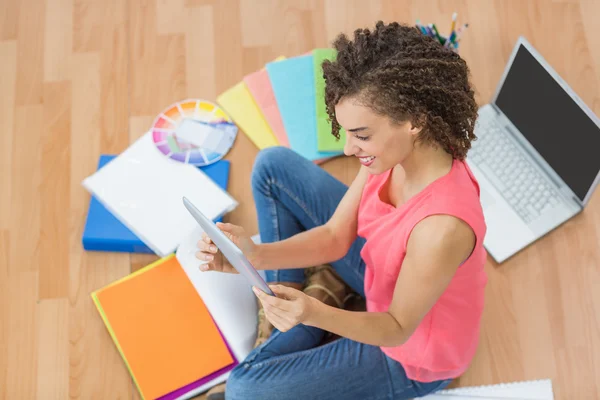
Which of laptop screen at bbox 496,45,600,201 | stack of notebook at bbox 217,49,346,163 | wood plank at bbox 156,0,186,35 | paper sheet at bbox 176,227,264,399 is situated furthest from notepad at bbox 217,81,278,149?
laptop screen at bbox 496,45,600,201

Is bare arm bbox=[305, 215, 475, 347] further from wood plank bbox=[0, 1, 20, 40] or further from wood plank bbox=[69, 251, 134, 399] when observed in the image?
wood plank bbox=[0, 1, 20, 40]

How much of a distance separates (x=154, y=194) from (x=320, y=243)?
52 cm

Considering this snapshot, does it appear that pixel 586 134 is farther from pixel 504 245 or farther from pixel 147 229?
pixel 147 229

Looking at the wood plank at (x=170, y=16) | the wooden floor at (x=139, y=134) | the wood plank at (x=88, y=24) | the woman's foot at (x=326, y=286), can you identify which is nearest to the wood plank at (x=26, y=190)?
the wooden floor at (x=139, y=134)

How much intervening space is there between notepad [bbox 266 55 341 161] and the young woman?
23 centimetres

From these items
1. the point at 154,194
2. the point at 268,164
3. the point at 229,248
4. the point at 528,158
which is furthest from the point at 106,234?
the point at 528,158

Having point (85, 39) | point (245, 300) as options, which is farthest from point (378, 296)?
point (85, 39)

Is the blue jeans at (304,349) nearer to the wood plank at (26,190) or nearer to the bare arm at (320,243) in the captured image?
the bare arm at (320,243)

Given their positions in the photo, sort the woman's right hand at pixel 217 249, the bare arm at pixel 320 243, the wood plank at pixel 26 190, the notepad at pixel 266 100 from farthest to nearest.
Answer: the notepad at pixel 266 100
the wood plank at pixel 26 190
the bare arm at pixel 320 243
the woman's right hand at pixel 217 249

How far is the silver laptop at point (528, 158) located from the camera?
150cm

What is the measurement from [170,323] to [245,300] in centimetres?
17

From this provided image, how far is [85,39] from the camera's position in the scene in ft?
6.25

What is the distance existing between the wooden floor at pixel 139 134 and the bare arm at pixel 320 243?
365mm

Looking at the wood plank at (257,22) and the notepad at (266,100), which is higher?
the wood plank at (257,22)
